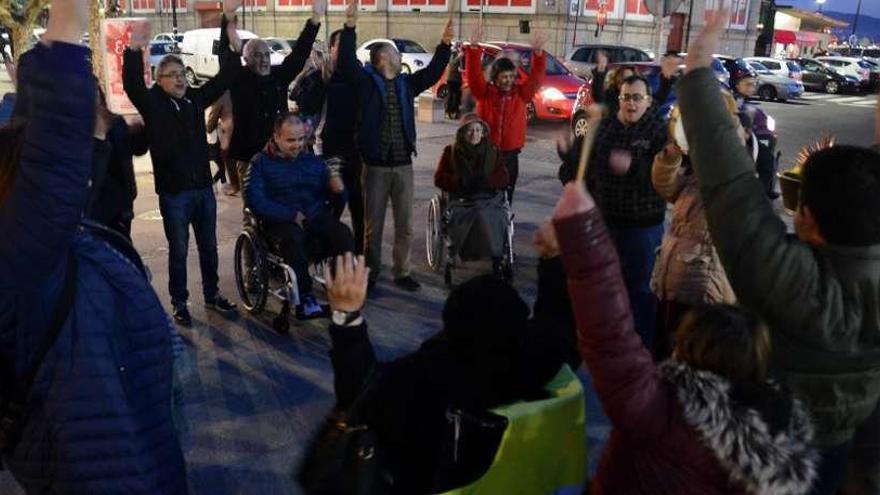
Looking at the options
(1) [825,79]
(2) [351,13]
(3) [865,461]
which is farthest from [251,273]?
(1) [825,79]

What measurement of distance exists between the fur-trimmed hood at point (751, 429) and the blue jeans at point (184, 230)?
4.23 m

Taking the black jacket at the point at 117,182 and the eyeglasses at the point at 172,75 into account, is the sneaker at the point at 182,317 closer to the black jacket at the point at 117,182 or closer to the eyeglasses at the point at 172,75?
the black jacket at the point at 117,182

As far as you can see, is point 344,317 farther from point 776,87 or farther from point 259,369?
point 776,87

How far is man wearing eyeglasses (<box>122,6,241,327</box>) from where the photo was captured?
16.1ft

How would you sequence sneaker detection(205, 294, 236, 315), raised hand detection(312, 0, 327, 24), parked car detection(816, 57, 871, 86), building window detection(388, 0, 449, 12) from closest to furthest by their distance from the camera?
1. sneaker detection(205, 294, 236, 315)
2. raised hand detection(312, 0, 327, 24)
3. parked car detection(816, 57, 871, 86)
4. building window detection(388, 0, 449, 12)

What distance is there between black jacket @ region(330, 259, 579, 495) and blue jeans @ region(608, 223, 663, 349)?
8.88ft

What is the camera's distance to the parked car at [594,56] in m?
21.3

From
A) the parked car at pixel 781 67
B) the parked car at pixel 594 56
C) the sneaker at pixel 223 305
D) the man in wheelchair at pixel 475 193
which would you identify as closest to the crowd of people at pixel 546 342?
the man in wheelchair at pixel 475 193

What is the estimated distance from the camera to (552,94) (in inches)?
656

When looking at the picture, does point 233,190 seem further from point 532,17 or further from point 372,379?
point 532,17

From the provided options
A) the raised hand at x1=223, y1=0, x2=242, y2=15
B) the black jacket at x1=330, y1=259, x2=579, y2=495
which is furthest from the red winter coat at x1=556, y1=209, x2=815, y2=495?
the raised hand at x1=223, y1=0, x2=242, y2=15

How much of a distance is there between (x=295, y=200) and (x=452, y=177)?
1.34 metres

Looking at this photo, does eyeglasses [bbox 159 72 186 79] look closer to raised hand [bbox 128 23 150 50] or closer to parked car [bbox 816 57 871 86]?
raised hand [bbox 128 23 150 50]

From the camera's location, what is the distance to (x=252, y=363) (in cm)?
483
